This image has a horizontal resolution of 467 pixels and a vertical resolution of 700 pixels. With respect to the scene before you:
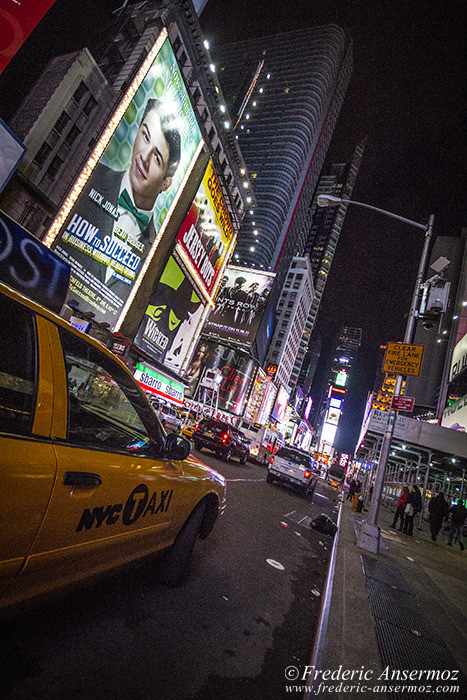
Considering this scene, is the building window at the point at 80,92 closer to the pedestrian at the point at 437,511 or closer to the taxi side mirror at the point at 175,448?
the taxi side mirror at the point at 175,448

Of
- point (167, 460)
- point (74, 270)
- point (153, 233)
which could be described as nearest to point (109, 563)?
point (167, 460)

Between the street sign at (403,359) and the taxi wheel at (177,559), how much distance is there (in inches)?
253

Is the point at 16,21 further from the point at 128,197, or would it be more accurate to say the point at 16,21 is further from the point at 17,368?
the point at 17,368

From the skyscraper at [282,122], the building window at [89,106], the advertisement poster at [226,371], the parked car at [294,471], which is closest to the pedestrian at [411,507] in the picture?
the parked car at [294,471]

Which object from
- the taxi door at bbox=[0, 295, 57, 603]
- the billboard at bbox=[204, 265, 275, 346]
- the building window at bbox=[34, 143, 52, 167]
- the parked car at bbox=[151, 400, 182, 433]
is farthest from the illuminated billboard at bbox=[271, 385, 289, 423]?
the taxi door at bbox=[0, 295, 57, 603]

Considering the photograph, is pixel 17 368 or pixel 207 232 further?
pixel 207 232

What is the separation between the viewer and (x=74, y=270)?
52.2ft

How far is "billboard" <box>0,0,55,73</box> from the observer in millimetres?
9656

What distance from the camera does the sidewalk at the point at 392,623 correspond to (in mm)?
2629

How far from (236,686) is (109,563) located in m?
1.19

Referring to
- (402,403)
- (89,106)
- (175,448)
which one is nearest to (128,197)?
(89,106)

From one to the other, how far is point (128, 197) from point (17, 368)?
1964 centimetres

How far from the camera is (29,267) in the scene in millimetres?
3850

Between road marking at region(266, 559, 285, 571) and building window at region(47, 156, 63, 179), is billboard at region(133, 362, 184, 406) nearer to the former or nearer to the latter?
building window at region(47, 156, 63, 179)
